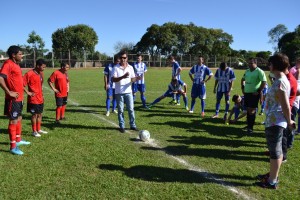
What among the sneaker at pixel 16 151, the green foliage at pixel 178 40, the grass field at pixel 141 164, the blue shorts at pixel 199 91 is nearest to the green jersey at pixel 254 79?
the grass field at pixel 141 164

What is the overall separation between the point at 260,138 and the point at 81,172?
457 cm

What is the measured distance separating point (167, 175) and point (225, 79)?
545cm

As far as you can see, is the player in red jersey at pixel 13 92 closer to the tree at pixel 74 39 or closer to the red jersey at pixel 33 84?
the red jersey at pixel 33 84

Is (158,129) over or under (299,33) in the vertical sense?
under

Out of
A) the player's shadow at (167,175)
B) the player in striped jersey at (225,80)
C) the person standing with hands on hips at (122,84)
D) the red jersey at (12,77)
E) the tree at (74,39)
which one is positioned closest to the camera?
the player's shadow at (167,175)

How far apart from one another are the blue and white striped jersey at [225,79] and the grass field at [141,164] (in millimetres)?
1450

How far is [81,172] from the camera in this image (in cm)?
485

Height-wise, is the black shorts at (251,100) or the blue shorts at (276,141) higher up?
the black shorts at (251,100)

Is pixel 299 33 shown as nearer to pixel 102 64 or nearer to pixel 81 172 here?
pixel 102 64

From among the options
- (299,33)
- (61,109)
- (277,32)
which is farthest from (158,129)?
(277,32)

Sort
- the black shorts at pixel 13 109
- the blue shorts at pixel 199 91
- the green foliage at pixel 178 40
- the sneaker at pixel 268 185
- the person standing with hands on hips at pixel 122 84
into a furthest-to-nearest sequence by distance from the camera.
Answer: the green foliage at pixel 178 40
the blue shorts at pixel 199 91
the person standing with hands on hips at pixel 122 84
the black shorts at pixel 13 109
the sneaker at pixel 268 185

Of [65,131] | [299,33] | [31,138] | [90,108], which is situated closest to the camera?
[31,138]

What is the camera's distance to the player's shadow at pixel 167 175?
4598mm

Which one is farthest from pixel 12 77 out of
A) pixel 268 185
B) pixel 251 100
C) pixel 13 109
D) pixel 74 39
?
pixel 74 39
